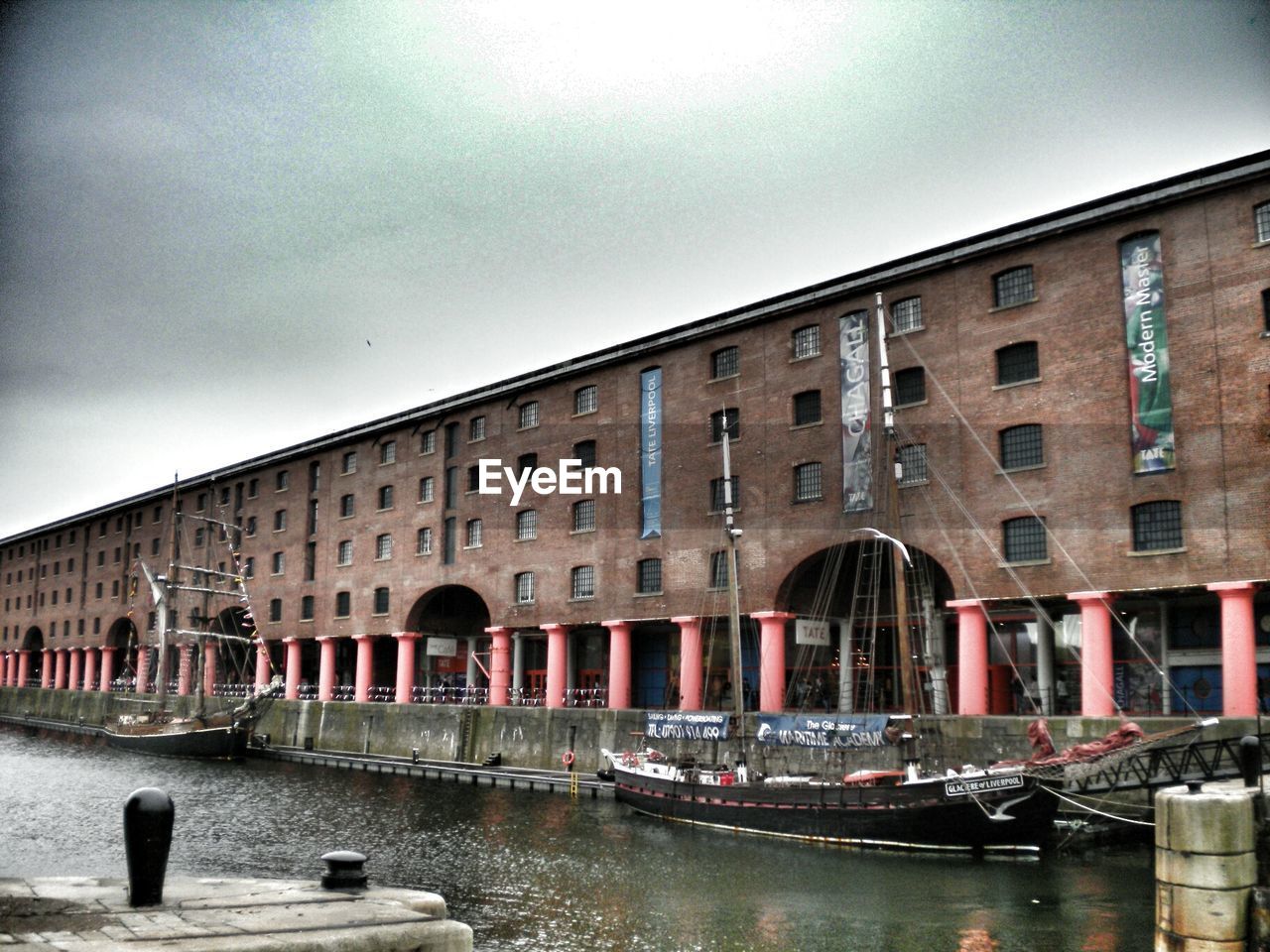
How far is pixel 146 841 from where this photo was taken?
29.6 feet

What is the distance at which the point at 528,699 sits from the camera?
53156 mm

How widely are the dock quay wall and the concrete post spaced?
17650 mm

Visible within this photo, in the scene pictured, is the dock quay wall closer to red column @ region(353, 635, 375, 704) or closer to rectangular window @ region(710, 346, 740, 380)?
red column @ region(353, 635, 375, 704)

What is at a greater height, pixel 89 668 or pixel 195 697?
pixel 89 668

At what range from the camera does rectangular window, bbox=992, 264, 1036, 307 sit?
118ft

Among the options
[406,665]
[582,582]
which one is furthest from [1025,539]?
[406,665]

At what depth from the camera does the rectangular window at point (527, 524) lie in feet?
165

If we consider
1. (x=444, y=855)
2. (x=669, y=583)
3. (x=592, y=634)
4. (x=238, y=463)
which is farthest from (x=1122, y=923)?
(x=238, y=463)

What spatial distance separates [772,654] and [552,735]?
31.8 ft

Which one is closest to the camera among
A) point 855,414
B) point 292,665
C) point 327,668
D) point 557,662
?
point 855,414

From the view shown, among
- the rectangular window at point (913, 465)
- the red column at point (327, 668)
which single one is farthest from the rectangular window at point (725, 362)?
the red column at point (327, 668)

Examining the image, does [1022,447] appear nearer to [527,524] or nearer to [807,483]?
[807,483]

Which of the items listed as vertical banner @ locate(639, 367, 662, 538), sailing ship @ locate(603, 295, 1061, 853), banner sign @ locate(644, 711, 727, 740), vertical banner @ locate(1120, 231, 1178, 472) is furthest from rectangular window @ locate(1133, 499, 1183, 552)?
vertical banner @ locate(639, 367, 662, 538)

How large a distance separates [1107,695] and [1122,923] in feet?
42.1
